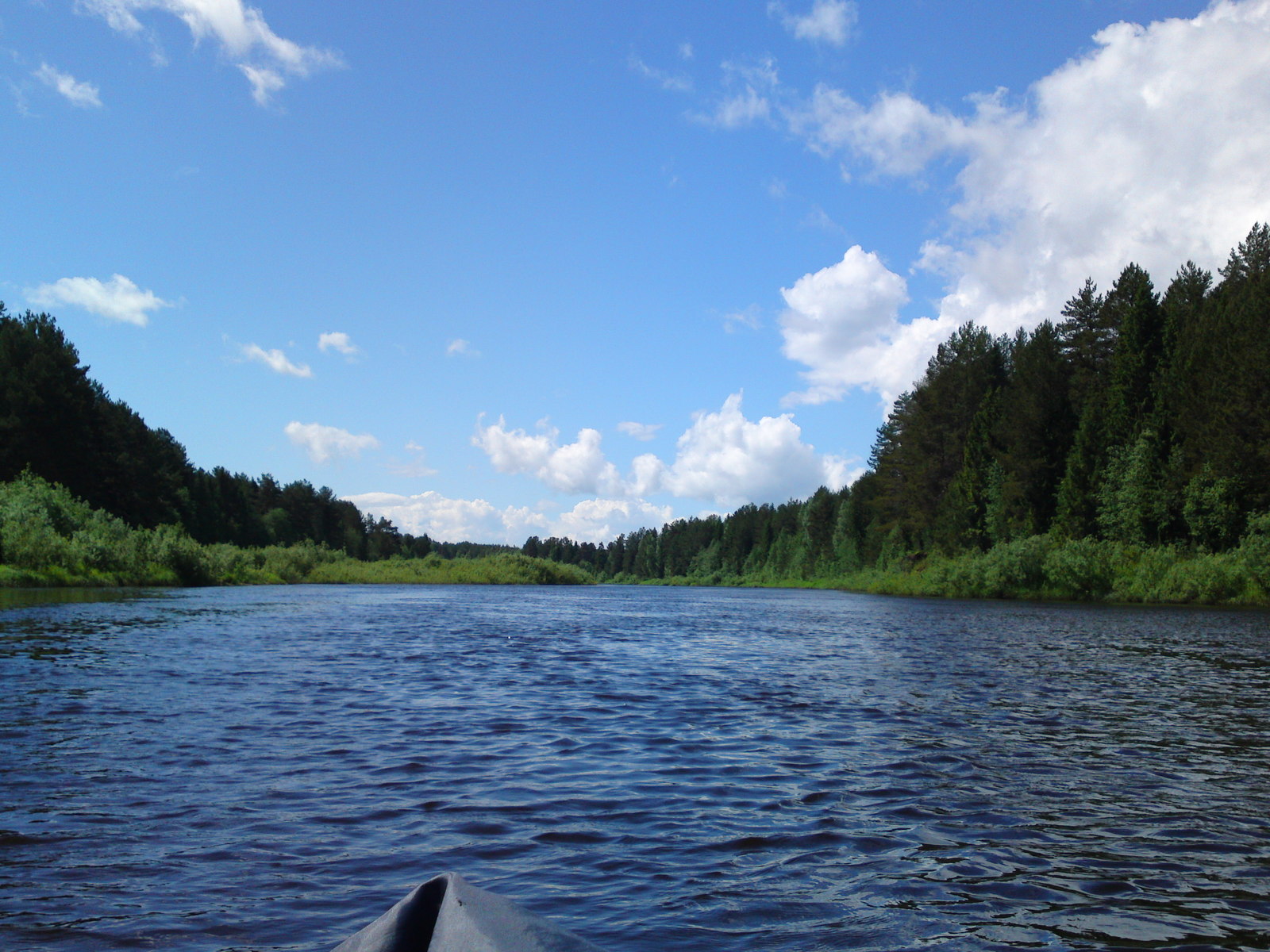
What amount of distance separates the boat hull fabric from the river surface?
2526mm

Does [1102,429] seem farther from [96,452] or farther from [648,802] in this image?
[96,452]

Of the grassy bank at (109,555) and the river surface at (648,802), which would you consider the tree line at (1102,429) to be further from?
the grassy bank at (109,555)

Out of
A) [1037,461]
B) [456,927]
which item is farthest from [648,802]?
[1037,461]

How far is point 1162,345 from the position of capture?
5594 cm

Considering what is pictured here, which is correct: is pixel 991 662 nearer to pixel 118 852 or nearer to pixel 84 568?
pixel 118 852

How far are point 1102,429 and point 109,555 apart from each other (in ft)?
211

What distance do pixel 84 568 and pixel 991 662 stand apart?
5129 centimetres

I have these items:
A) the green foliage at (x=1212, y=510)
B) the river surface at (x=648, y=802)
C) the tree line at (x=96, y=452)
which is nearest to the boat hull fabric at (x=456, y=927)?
the river surface at (x=648, y=802)

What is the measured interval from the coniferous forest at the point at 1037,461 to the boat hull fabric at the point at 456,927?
49.9 metres

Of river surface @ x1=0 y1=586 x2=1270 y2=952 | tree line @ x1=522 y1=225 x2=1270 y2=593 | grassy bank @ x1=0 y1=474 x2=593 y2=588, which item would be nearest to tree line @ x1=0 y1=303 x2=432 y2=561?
grassy bank @ x1=0 y1=474 x2=593 y2=588

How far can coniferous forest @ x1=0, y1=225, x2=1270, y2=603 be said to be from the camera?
45906mm

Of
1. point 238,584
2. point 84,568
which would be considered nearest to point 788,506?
point 238,584

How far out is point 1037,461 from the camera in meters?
62.1

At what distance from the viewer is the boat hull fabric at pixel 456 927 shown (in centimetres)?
271
